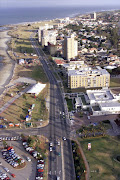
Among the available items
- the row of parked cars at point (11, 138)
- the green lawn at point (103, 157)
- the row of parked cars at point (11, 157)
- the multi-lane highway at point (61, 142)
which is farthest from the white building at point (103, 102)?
the row of parked cars at point (11, 157)

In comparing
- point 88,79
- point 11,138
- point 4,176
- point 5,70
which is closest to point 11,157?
point 4,176

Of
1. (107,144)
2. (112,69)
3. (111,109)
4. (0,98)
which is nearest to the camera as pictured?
(107,144)

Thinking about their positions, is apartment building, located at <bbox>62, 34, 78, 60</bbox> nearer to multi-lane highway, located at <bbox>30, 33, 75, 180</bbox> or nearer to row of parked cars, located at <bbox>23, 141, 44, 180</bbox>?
multi-lane highway, located at <bbox>30, 33, 75, 180</bbox>

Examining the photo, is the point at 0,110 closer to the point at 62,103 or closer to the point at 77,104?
the point at 62,103

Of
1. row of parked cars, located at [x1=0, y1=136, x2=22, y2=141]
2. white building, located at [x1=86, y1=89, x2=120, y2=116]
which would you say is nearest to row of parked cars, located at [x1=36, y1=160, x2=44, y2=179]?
row of parked cars, located at [x1=0, y1=136, x2=22, y2=141]

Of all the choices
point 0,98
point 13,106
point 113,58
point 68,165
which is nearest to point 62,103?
point 13,106

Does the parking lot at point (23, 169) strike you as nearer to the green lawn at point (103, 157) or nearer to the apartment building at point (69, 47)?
the green lawn at point (103, 157)
